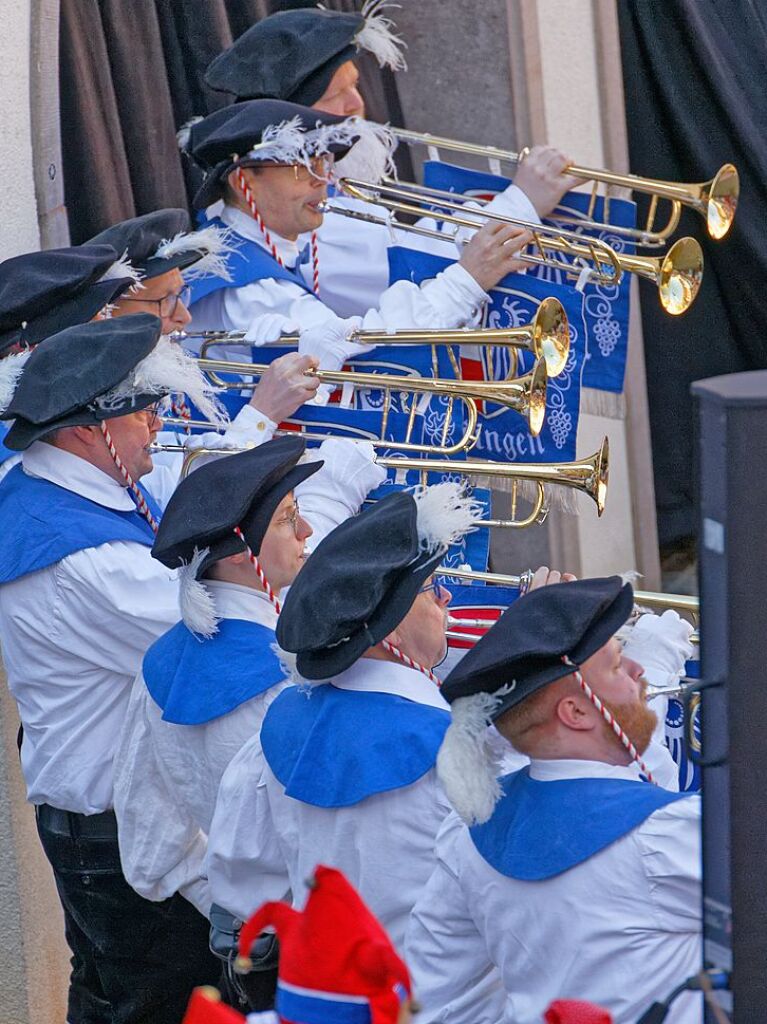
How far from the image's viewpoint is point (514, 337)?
3803mm

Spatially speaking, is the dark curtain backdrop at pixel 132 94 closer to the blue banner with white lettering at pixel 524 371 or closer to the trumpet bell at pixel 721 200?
the blue banner with white lettering at pixel 524 371

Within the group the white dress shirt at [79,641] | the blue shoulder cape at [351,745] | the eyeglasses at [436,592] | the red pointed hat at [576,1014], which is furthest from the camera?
the white dress shirt at [79,641]

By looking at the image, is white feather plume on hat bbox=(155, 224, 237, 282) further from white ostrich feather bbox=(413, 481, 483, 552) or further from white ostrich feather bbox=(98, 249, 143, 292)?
white ostrich feather bbox=(413, 481, 483, 552)

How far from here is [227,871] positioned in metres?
2.73

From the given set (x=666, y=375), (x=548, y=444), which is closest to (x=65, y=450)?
(x=548, y=444)

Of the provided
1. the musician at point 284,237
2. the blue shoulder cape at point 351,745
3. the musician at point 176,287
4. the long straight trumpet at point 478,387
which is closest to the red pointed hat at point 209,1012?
the blue shoulder cape at point 351,745

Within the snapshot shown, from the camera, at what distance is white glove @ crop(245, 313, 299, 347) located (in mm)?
3932

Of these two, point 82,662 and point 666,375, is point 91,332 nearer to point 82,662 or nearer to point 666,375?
point 82,662

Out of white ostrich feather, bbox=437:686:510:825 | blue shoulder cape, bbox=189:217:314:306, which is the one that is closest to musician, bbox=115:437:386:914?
white ostrich feather, bbox=437:686:510:825

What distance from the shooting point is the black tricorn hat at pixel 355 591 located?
2.47m

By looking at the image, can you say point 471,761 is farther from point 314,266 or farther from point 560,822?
point 314,266

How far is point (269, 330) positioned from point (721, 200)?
1404 millimetres

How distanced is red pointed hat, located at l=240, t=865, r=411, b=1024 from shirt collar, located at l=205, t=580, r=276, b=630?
1372 mm

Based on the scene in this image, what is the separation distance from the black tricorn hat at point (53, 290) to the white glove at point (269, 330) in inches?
15.5
